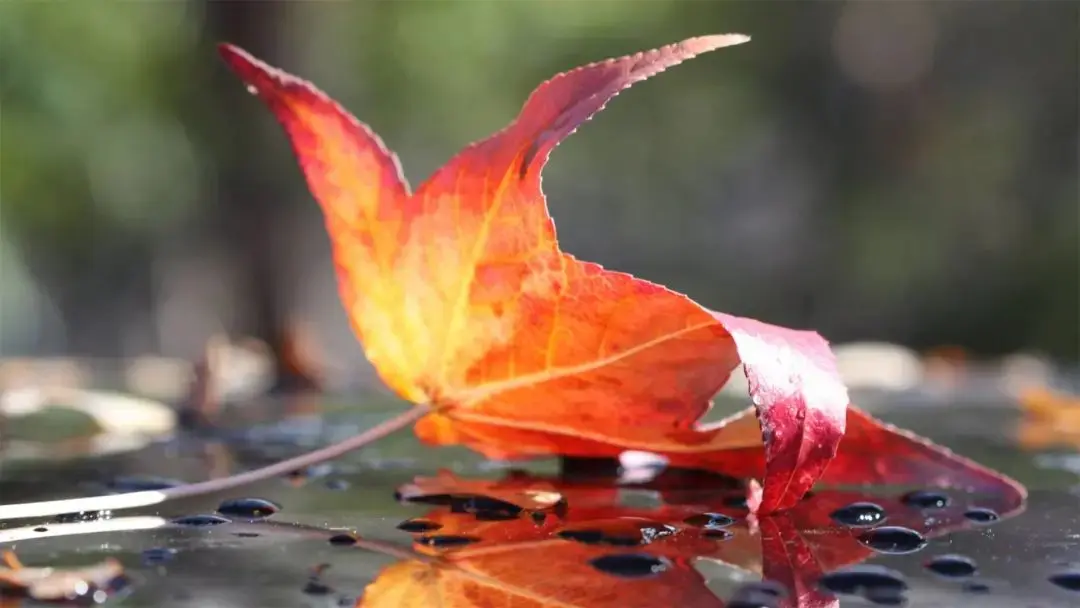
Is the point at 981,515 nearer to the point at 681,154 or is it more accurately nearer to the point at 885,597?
the point at 885,597

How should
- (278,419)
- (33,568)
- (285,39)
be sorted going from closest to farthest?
(33,568) < (278,419) < (285,39)

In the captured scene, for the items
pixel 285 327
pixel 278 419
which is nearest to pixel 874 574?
pixel 278 419

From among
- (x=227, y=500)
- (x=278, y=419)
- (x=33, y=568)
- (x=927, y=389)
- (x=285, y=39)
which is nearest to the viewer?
(x=33, y=568)

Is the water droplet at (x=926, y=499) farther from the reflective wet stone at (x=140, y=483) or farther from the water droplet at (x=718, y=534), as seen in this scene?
the reflective wet stone at (x=140, y=483)

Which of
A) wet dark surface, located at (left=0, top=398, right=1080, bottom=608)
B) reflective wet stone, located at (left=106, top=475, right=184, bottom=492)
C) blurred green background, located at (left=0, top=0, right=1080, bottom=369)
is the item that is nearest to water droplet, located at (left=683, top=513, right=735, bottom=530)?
wet dark surface, located at (left=0, top=398, right=1080, bottom=608)

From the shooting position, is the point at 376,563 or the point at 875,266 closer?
the point at 376,563

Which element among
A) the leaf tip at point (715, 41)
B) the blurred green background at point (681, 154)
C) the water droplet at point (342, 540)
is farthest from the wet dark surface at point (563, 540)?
the blurred green background at point (681, 154)

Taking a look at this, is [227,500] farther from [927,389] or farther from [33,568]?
[927,389]

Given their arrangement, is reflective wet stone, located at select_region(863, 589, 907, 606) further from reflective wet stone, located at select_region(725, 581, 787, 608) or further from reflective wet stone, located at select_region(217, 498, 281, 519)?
reflective wet stone, located at select_region(217, 498, 281, 519)
